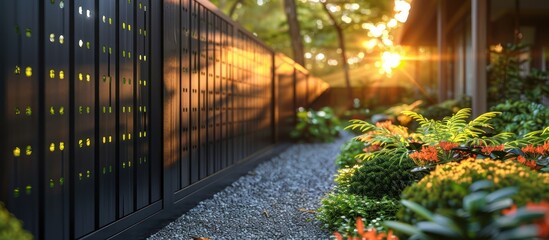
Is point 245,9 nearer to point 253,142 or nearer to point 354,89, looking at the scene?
point 354,89

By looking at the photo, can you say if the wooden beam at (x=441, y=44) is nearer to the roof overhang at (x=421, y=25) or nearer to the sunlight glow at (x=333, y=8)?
the roof overhang at (x=421, y=25)

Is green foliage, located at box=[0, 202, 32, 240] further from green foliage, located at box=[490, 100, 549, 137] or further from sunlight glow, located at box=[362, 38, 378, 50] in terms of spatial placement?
sunlight glow, located at box=[362, 38, 378, 50]

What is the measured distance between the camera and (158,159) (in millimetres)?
4262

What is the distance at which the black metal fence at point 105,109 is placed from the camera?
97.4 inches

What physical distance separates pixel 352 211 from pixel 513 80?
552 cm

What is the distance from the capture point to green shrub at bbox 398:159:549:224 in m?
2.25

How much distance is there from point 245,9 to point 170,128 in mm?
25688

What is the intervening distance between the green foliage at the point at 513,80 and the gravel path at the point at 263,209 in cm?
286

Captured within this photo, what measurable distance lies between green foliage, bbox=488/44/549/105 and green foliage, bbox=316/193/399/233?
15.8 ft

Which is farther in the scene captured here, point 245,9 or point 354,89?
point 245,9

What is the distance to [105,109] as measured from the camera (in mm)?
3295

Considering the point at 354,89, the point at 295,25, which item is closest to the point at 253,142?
the point at 295,25

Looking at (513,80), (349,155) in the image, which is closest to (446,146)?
(349,155)

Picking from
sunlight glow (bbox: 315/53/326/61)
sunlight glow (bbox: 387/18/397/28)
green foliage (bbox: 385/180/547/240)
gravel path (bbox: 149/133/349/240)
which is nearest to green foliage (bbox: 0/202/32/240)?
green foliage (bbox: 385/180/547/240)
